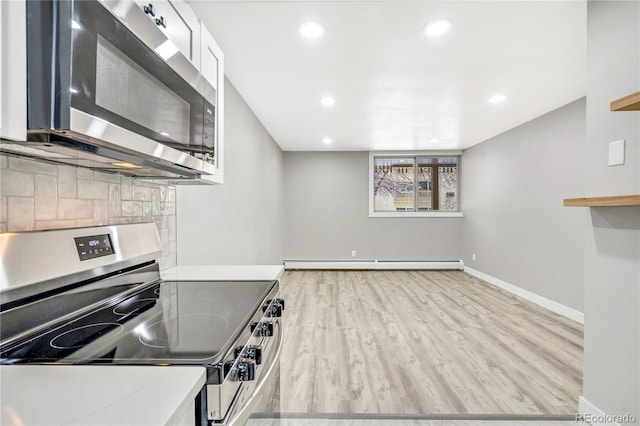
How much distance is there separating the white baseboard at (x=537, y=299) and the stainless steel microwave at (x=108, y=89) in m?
4.23

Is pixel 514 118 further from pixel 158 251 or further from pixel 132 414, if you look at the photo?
pixel 132 414

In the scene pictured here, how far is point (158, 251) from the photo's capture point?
1553 millimetres

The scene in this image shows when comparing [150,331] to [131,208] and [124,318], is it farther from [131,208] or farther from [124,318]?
[131,208]

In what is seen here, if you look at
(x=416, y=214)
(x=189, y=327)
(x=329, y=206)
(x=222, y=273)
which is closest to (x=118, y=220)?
(x=222, y=273)

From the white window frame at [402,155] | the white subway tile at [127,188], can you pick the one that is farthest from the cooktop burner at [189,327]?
the white window frame at [402,155]

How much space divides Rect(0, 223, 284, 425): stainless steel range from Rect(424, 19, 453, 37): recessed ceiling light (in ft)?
6.24

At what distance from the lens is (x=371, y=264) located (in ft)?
21.5

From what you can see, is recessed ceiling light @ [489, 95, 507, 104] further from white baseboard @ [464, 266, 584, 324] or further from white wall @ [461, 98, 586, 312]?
white baseboard @ [464, 266, 584, 324]

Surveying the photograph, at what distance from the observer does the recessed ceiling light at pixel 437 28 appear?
6.65ft

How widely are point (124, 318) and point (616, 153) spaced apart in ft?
7.49

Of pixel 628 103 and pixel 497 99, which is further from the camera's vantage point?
pixel 497 99

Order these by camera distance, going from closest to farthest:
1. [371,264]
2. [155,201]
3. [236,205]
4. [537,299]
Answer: [155,201]
[236,205]
[537,299]
[371,264]

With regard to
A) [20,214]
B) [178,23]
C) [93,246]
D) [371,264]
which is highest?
[178,23]

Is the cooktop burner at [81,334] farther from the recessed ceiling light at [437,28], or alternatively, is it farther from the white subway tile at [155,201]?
the recessed ceiling light at [437,28]
